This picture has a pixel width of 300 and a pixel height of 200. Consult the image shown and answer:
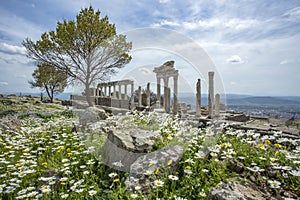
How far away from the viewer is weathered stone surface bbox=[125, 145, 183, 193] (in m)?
2.99

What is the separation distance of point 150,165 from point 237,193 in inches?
48.9

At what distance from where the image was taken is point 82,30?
64.9ft

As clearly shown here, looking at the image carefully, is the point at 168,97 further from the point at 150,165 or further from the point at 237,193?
the point at 237,193

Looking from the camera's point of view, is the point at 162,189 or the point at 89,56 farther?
the point at 89,56

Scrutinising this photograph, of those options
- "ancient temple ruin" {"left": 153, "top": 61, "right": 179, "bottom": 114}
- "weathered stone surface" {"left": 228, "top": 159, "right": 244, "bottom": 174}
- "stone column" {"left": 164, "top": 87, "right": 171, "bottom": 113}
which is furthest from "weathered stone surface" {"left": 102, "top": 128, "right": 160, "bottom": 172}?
"stone column" {"left": 164, "top": 87, "right": 171, "bottom": 113}

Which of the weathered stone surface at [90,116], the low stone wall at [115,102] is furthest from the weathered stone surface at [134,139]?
the low stone wall at [115,102]

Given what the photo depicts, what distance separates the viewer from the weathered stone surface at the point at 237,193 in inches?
94.6

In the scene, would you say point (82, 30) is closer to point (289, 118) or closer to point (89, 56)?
point (89, 56)

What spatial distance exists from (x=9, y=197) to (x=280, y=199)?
4172 millimetres

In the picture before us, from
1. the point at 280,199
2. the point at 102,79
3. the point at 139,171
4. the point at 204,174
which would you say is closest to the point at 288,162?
the point at 280,199

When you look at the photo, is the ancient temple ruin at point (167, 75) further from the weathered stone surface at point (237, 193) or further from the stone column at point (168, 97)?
the weathered stone surface at point (237, 193)

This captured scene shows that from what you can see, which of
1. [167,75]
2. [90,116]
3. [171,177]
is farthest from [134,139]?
[167,75]

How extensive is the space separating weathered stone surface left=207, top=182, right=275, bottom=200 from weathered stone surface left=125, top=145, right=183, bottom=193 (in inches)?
30.8

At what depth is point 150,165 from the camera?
119 inches
